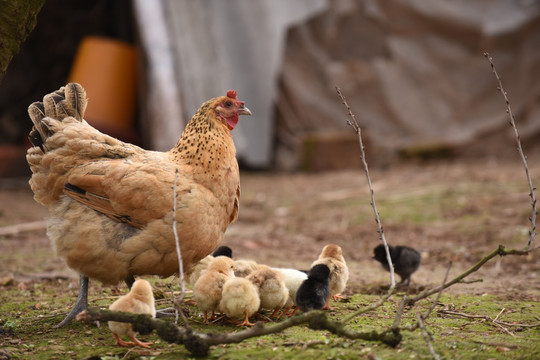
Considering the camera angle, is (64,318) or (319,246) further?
(319,246)

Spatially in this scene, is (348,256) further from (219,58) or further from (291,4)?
(291,4)

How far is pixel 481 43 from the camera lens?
12078 mm

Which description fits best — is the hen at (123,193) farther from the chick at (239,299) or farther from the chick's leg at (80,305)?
the chick at (239,299)

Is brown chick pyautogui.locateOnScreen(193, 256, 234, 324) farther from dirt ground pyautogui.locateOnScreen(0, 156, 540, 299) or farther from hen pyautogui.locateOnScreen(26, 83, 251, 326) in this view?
dirt ground pyautogui.locateOnScreen(0, 156, 540, 299)

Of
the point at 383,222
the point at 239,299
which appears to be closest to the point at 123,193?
the point at 239,299

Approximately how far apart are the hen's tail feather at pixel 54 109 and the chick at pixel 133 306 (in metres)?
1.41

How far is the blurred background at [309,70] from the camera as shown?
458 inches

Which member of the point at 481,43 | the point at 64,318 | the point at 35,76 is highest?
the point at 481,43

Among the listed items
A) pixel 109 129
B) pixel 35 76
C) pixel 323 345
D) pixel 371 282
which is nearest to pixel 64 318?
pixel 323 345

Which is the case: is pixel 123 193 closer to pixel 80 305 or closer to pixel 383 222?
pixel 80 305

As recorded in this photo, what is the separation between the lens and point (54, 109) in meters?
4.20

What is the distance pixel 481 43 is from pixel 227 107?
29.9 ft

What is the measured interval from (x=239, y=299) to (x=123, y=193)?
99 centimetres

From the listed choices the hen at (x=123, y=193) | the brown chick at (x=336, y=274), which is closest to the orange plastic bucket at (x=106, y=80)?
the hen at (x=123, y=193)
